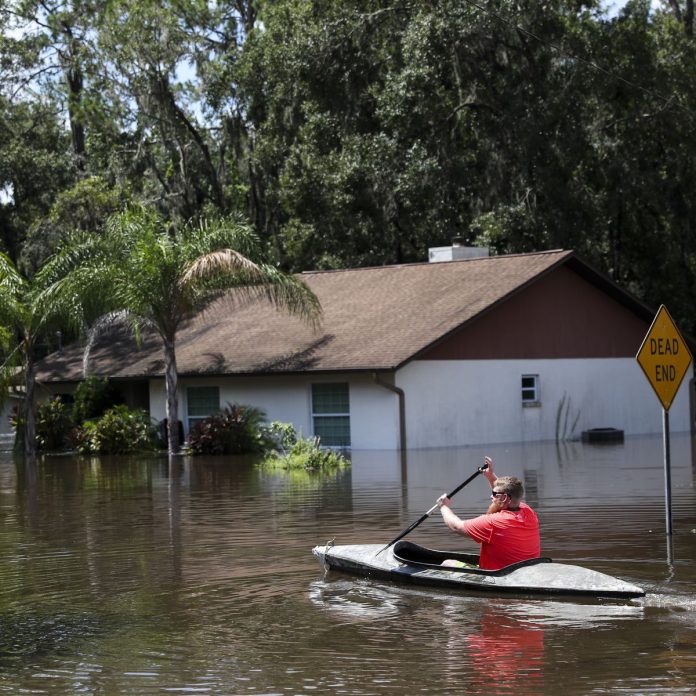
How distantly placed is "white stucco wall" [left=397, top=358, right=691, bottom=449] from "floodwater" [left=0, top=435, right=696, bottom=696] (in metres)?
11.9

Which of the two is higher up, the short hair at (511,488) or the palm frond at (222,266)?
the palm frond at (222,266)

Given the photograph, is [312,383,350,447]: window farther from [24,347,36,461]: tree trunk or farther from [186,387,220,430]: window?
[24,347,36,461]: tree trunk

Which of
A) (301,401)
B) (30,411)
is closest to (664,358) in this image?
(301,401)

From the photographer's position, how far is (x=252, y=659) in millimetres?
9703

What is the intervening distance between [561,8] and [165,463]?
21850mm

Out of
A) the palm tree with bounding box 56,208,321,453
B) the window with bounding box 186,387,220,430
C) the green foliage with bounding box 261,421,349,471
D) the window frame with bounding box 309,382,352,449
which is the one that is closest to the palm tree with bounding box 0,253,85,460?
A: the palm tree with bounding box 56,208,321,453

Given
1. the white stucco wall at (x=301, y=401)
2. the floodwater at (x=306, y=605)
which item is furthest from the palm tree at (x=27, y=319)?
the floodwater at (x=306, y=605)

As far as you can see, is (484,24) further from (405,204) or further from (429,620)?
(429,620)

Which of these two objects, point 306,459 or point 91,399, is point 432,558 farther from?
point 91,399

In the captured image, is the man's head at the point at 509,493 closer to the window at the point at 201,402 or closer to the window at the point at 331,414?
the window at the point at 331,414

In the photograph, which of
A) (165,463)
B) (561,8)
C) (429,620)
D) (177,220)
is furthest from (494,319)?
(429,620)

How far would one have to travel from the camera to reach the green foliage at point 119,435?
117ft

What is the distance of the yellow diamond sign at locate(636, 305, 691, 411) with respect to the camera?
1444 centimetres

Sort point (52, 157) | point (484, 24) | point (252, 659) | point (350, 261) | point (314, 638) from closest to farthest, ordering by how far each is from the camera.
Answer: point (252, 659) → point (314, 638) → point (484, 24) → point (350, 261) → point (52, 157)
